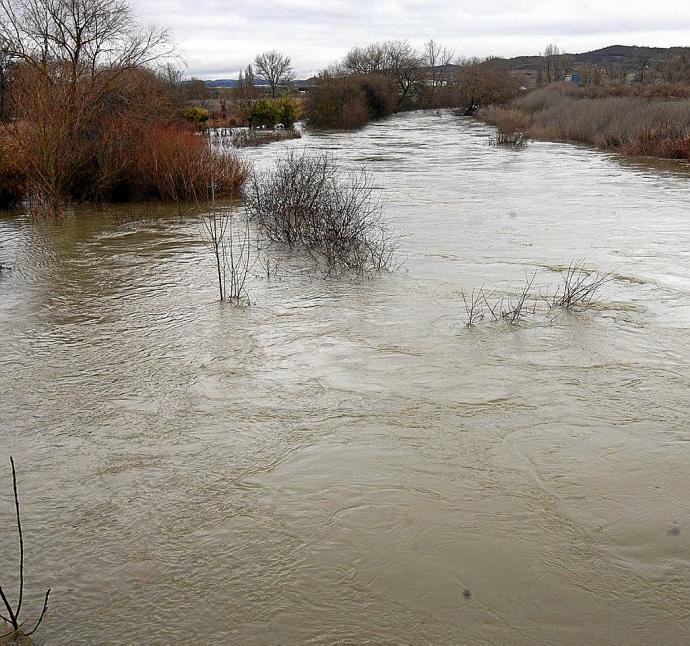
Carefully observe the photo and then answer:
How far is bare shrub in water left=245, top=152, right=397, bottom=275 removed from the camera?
10.6 m

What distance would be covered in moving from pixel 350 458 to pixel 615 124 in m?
27.0

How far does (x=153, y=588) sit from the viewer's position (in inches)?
151

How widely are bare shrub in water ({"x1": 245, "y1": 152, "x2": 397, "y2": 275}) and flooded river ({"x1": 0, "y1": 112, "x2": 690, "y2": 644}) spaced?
0.72 meters

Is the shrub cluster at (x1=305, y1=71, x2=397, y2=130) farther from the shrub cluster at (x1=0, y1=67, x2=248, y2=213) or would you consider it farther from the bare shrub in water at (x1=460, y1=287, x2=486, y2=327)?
the bare shrub in water at (x1=460, y1=287, x2=486, y2=327)

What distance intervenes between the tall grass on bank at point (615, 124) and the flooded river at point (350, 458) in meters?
16.6

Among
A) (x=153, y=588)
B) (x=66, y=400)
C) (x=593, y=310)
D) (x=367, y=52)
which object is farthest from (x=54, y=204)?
(x=367, y=52)

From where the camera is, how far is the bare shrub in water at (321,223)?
10.6 metres

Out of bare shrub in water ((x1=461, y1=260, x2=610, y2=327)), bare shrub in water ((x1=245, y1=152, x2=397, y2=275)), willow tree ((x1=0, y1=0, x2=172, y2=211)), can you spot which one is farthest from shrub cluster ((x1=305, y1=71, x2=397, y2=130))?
bare shrub in water ((x1=461, y1=260, x2=610, y2=327))

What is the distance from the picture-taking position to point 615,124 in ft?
93.5

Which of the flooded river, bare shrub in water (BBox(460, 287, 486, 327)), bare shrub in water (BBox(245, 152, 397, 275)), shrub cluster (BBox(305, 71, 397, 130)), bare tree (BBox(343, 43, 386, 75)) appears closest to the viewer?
the flooded river

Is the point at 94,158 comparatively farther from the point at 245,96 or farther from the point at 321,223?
the point at 245,96

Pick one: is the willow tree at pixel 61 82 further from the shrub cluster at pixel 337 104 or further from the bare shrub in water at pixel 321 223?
the shrub cluster at pixel 337 104

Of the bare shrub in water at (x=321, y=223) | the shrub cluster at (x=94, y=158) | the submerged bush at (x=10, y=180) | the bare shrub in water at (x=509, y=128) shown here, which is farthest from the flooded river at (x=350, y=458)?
the bare shrub in water at (x=509, y=128)

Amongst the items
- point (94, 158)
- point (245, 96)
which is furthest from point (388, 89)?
point (94, 158)
